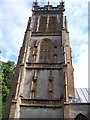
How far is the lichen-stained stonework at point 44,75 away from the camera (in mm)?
18203

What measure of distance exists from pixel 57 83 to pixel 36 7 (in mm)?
13919

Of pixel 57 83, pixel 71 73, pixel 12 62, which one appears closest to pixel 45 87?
pixel 57 83

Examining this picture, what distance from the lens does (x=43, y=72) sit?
71.0 ft

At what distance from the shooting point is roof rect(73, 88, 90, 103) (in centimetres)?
2018

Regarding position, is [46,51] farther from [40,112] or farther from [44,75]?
[40,112]

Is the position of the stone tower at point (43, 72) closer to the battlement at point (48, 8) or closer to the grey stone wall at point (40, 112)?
the grey stone wall at point (40, 112)

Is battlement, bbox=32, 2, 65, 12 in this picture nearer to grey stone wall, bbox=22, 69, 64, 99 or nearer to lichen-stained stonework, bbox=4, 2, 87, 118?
lichen-stained stonework, bbox=4, 2, 87, 118

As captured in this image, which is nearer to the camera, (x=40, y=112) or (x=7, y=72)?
(x=40, y=112)

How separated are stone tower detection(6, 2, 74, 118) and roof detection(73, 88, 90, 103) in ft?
4.53

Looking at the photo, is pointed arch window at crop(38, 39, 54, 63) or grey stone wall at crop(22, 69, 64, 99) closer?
grey stone wall at crop(22, 69, 64, 99)

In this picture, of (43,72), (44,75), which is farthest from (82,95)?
(43,72)

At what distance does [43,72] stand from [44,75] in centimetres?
39

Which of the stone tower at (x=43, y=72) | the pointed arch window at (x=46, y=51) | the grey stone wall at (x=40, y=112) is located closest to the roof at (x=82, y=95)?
the stone tower at (x=43, y=72)

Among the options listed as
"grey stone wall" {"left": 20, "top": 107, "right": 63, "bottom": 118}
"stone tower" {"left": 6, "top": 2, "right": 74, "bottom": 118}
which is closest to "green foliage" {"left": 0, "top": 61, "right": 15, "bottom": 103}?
"stone tower" {"left": 6, "top": 2, "right": 74, "bottom": 118}
